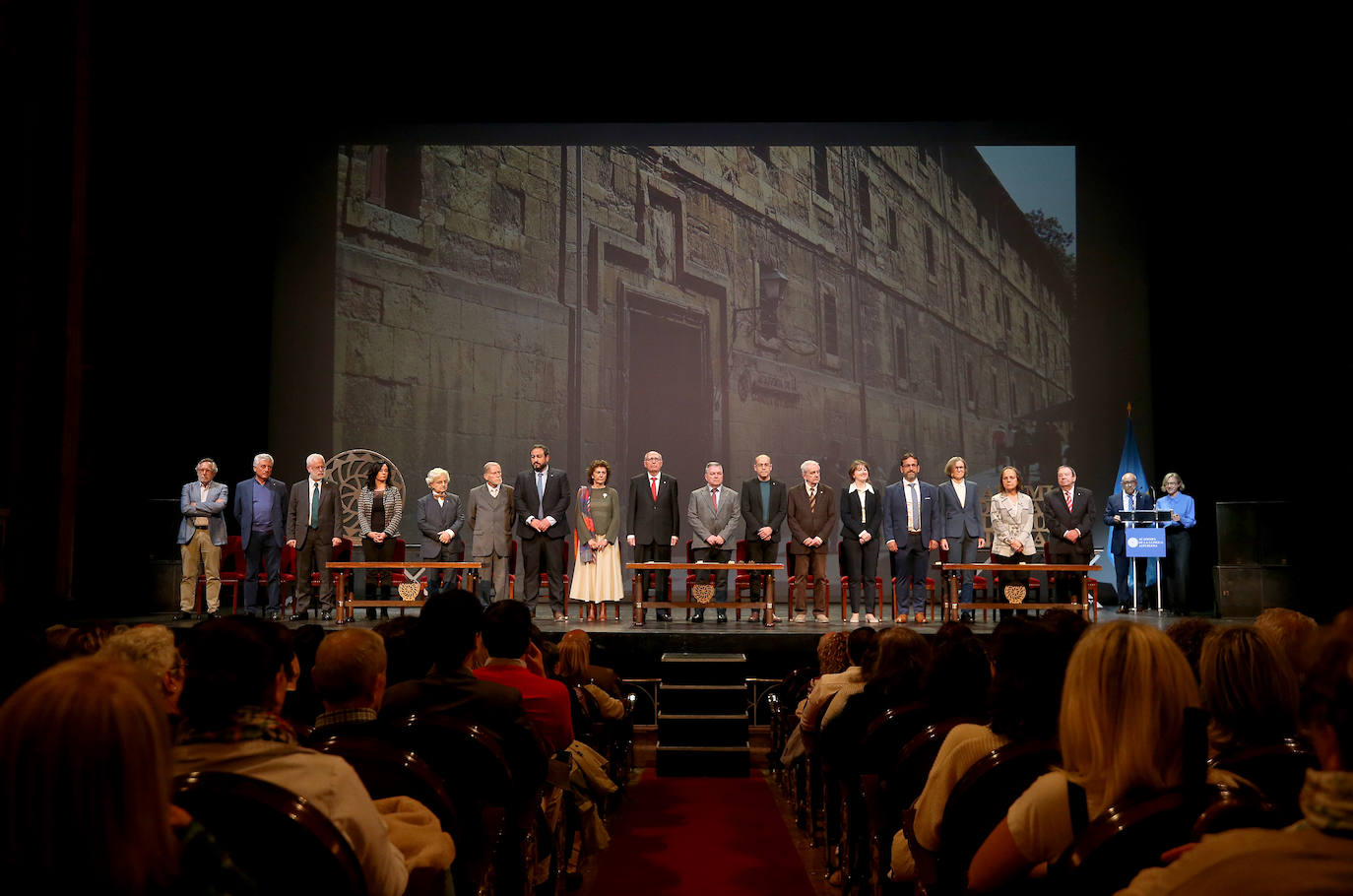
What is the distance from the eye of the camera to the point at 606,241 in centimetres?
1189

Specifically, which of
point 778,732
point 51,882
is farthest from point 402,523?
point 51,882

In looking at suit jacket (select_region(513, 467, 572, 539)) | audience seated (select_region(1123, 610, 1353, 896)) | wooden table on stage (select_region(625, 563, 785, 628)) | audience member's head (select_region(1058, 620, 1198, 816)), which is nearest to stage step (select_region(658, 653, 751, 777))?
wooden table on stage (select_region(625, 563, 785, 628))

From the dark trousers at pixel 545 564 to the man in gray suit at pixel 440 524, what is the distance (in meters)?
0.61

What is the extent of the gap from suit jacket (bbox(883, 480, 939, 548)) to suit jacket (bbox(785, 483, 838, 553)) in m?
0.49

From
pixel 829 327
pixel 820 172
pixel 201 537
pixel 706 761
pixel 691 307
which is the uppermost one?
pixel 820 172

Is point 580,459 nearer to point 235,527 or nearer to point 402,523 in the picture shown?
point 402,523

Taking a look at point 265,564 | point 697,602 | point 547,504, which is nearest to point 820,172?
point 547,504

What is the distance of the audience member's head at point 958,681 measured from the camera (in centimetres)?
287

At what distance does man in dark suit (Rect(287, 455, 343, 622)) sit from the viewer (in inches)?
374

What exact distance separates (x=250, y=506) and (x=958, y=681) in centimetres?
798

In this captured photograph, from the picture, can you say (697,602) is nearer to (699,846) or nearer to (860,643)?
(699,846)

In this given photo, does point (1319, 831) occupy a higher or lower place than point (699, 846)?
higher

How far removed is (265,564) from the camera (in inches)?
382

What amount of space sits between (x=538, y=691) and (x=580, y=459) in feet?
27.7
